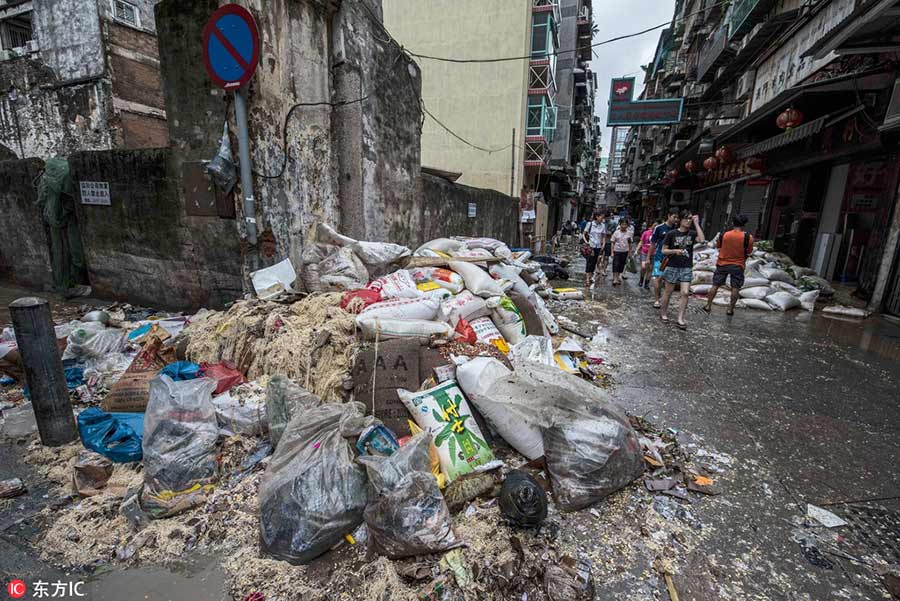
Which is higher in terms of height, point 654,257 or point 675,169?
point 675,169

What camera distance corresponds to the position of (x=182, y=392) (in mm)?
2123

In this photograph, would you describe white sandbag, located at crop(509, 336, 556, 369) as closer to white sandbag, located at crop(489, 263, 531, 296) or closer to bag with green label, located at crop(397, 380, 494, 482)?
bag with green label, located at crop(397, 380, 494, 482)

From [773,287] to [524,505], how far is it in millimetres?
Answer: 7649

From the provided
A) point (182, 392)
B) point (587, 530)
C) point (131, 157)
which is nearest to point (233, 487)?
point (182, 392)

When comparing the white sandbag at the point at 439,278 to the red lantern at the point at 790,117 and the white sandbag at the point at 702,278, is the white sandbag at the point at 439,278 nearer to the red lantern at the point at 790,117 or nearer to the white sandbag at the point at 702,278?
the white sandbag at the point at 702,278

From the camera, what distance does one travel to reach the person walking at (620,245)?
8.08 meters

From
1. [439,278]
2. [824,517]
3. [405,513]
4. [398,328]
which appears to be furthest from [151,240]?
[824,517]

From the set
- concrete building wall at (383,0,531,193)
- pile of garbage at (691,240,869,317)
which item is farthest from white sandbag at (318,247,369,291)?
concrete building wall at (383,0,531,193)

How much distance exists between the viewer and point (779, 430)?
109 inches

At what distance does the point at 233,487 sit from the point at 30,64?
Result: 1714 cm

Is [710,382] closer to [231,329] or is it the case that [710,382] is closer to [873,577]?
[873,577]

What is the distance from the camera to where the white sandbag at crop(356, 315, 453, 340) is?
106 inches

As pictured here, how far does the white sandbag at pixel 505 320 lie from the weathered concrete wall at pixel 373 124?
181 cm


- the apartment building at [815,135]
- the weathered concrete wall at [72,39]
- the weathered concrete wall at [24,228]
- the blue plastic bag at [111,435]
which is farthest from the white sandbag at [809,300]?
the weathered concrete wall at [72,39]
